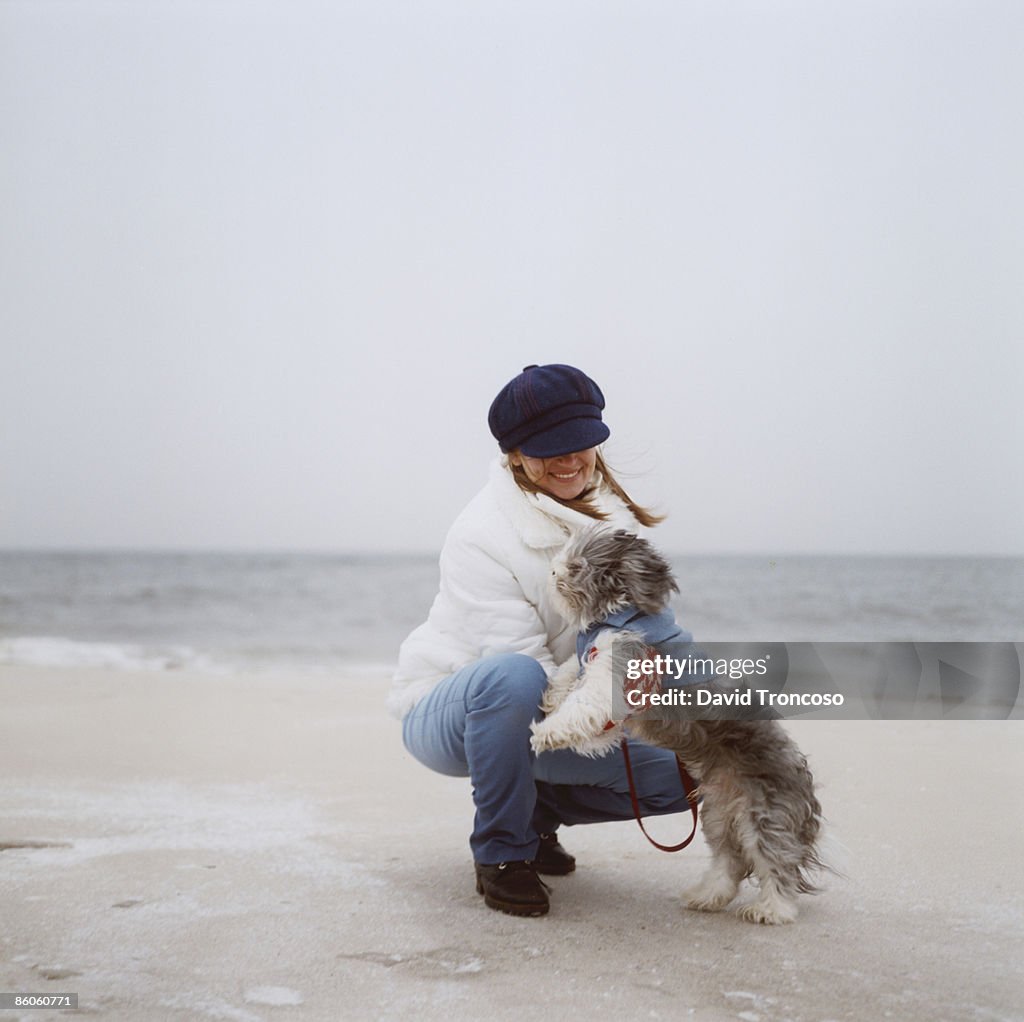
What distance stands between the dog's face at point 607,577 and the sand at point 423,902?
0.56m

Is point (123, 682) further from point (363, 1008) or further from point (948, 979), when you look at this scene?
point (948, 979)

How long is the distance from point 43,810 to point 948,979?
2.02m

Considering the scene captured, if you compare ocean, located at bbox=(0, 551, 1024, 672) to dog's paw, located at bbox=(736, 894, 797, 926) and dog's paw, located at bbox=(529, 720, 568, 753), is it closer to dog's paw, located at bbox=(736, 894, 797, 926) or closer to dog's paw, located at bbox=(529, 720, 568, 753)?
dog's paw, located at bbox=(736, 894, 797, 926)

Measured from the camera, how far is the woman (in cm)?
200

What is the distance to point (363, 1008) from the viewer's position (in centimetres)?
158

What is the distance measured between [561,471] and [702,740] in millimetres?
580

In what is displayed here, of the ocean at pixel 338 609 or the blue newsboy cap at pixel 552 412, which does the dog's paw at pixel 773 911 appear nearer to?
the blue newsboy cap at pixel 552 412

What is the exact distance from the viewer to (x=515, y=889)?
6.52 feet

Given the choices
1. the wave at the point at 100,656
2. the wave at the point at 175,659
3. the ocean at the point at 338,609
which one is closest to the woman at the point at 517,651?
the ocean at the point at 338,609

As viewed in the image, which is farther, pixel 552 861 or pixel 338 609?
pixel 338 609

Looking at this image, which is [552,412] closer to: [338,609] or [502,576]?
Answer: [502,576]

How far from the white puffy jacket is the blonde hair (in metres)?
0.02

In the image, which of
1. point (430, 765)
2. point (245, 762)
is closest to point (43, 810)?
point (245, 762)

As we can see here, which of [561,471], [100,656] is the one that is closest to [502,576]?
[561,471]
